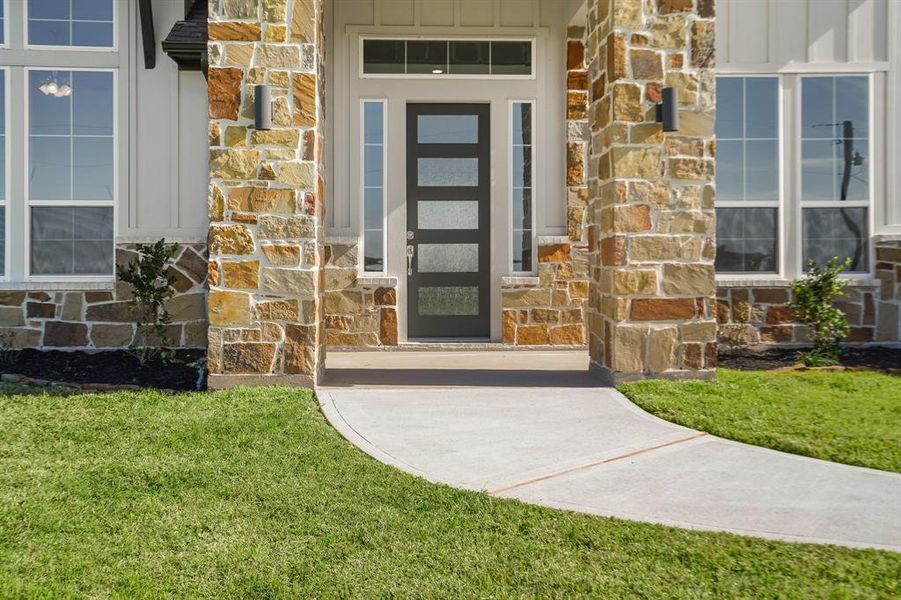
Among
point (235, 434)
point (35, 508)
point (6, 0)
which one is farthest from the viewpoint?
point (6, 0)

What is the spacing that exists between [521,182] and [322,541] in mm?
5864

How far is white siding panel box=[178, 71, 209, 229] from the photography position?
24.6 ft

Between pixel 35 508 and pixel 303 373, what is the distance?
2.50 metres

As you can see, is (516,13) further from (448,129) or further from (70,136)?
(70,136)

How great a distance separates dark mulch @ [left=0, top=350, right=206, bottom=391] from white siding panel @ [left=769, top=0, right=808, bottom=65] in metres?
6.64

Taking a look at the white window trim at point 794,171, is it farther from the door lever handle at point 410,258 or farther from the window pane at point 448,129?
the door lever handle at point 410,258

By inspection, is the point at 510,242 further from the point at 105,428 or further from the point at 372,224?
the point at 105,428

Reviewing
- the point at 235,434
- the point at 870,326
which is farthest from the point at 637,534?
the point at 870,326

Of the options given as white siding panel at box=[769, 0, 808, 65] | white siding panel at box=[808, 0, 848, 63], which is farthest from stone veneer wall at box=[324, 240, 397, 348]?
white siding panel at box=[808, 0, 848, 63]

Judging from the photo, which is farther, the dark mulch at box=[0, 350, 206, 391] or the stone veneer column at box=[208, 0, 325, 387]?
the dark mulch at box=[0, 350, 206, 391]

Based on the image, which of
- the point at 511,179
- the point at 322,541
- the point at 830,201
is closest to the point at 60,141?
the point at 511,179

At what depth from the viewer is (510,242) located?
801 centimetres

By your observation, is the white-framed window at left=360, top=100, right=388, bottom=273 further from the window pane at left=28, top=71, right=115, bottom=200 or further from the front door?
the window pane at left=28, top=71, right=115, bottom=200

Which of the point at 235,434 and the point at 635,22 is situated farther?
the point at 635,22
